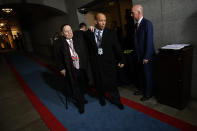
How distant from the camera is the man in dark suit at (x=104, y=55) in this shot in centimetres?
227

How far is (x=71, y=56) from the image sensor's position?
95.0 inches

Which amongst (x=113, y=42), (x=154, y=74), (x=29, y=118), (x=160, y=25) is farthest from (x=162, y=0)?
(x=29, y=118)

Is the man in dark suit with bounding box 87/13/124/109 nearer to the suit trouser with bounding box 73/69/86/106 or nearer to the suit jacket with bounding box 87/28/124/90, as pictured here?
the suit jacket with bounding box 87/28/124/90

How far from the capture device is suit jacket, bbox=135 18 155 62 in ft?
7.45

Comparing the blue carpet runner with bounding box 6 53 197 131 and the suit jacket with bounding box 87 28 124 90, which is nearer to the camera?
the blue carpet runner with bounding box 6 53 197 131

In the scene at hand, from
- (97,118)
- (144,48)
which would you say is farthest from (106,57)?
(97,118)

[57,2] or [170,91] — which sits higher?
[57,2]

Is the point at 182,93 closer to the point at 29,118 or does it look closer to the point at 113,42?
the point at 113,42

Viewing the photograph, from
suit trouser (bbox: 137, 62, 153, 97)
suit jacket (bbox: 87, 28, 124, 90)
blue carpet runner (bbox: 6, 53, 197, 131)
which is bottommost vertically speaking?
blue carpet runner (bbox: 6, 53, 197, 131)

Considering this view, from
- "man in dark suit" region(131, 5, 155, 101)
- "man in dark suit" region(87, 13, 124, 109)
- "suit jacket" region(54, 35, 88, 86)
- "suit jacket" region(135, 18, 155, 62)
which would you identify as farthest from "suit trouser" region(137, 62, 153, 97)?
"suit jacket" region(54, 35, 88, 86)

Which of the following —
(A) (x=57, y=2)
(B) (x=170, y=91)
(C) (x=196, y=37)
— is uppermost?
(A) (x=57, y=2)

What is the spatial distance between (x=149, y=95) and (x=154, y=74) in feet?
1.52

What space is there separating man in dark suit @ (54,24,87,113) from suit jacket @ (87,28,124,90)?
19cm

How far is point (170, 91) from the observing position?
7.56 ft
